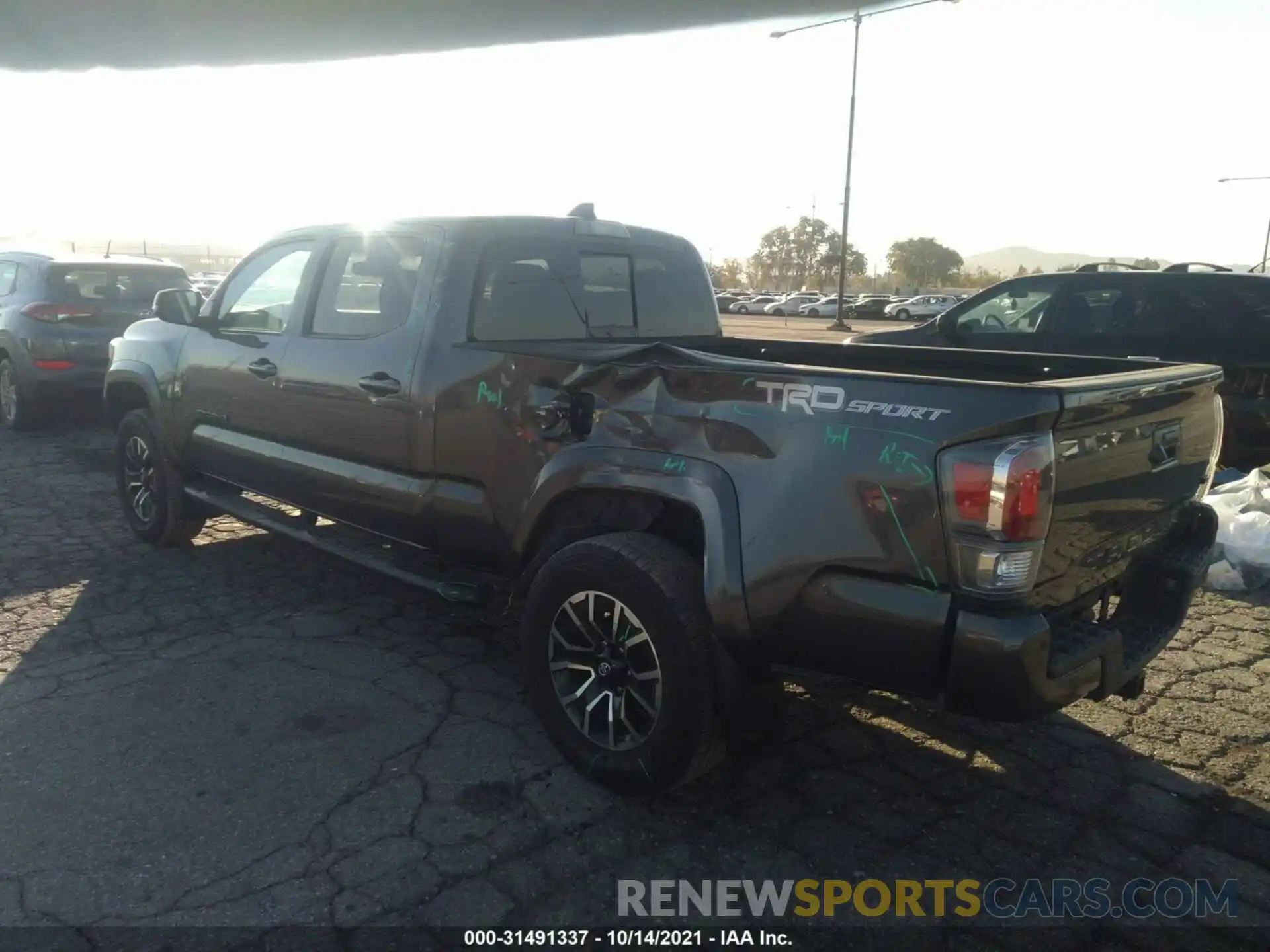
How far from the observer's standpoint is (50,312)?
9.04 m

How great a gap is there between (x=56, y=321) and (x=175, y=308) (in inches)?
202

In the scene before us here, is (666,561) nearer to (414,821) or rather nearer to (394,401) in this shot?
(414,821)

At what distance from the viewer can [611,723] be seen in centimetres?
310

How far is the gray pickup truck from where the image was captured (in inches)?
94.7

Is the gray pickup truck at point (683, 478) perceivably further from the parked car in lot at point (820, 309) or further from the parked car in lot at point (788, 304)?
the parked car in lot at point (788, 304)

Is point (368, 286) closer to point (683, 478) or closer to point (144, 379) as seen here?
point (683, 478)

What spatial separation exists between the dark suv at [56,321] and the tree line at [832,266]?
8564 centimetres

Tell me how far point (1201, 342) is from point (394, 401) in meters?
6.21

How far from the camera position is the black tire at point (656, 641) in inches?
111

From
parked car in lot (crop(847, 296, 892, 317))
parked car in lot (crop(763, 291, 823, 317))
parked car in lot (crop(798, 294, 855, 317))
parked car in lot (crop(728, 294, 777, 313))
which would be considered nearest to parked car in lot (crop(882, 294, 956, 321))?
parked car in lot (crop(847, 296, 892, 317))

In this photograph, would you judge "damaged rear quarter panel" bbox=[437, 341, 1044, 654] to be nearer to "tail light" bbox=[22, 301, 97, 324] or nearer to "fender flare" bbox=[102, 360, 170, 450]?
"fender flare" bbox=[102, 360, 170, 450]

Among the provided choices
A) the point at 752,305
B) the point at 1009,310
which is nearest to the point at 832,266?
the point at 752,305

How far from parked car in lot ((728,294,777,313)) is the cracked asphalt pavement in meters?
58.9

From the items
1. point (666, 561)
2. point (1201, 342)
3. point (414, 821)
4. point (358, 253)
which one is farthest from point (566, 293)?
point (1201, 342)
